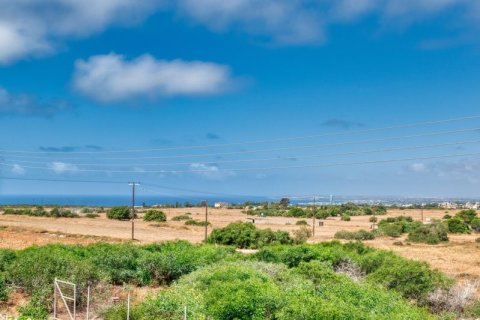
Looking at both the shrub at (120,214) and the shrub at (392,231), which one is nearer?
the shrub at (392,231)

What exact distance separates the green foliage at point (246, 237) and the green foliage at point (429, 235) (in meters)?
18.6

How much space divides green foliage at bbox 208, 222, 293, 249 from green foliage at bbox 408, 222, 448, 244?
18.6 m

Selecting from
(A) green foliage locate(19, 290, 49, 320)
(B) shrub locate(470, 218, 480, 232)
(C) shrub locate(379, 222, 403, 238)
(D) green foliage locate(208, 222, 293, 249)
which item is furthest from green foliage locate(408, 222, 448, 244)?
(A) green foliage locate(19, 290, 49, 320)

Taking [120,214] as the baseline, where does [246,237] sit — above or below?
below

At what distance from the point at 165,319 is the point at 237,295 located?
9.19 feet

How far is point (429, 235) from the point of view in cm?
6181

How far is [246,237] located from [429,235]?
2396 cm

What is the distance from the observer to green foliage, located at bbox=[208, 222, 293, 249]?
51.9 metres

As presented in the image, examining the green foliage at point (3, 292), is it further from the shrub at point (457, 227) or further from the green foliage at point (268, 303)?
the shrub at point (457, 227)

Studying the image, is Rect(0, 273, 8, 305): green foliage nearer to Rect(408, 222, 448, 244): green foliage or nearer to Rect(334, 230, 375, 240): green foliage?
Rect(334, 230, 375, 240): green foliage

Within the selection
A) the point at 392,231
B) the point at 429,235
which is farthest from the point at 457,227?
the point at 429,235

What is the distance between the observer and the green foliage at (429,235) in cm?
6075

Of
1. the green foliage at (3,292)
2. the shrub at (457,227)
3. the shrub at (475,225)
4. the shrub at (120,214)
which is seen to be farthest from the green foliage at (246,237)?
the shrub at (120,214)

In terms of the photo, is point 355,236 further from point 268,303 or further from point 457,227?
point 268,303
